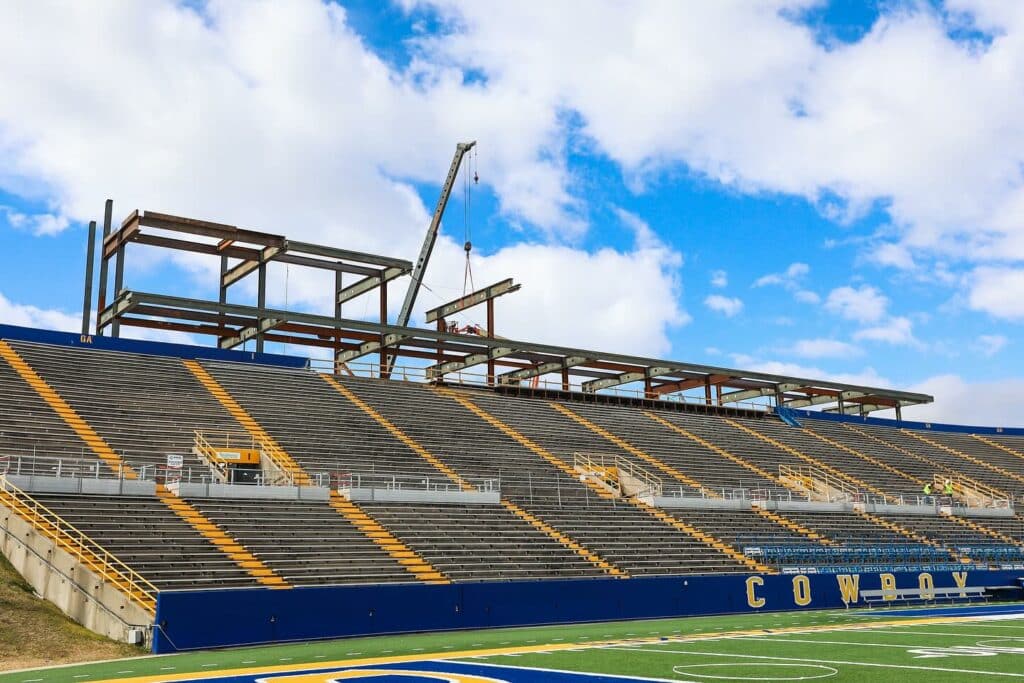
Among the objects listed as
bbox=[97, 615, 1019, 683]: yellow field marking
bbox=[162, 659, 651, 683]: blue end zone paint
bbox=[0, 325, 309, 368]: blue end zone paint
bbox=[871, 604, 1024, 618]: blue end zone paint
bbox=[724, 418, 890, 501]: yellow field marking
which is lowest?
bbox=[871, 604, 1024, 618]: blue end zone paint

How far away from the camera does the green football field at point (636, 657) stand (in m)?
14.0

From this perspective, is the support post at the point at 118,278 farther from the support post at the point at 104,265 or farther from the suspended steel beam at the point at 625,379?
the suspended steel beam at the point at 625,379

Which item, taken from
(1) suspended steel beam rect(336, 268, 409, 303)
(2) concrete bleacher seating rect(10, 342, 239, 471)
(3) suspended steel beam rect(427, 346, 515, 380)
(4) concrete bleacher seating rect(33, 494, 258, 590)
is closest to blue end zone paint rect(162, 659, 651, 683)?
(4) concrete bleacher seating rect(33, 494, 258, 590)

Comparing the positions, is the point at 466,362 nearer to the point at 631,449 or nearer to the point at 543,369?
the point at 543,369

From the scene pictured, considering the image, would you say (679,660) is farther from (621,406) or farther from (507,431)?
(621,406)

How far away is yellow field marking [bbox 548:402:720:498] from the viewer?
40278mm

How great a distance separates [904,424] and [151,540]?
177 feet

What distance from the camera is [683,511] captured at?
3697 cm

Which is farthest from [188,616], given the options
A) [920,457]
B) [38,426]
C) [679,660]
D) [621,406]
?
[920,457]

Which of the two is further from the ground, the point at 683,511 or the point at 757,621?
the point at 683,511

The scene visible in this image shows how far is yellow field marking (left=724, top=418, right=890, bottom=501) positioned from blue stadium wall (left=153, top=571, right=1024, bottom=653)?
508 inches

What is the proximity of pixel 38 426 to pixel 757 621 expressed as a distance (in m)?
21.8

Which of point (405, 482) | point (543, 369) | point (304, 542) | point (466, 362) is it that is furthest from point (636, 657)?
point (543, 369)

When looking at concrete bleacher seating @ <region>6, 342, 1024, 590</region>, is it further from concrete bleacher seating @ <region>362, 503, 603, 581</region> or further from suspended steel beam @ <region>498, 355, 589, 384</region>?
suspended steel beam @ <region>498, 355, 589, 384</region>
